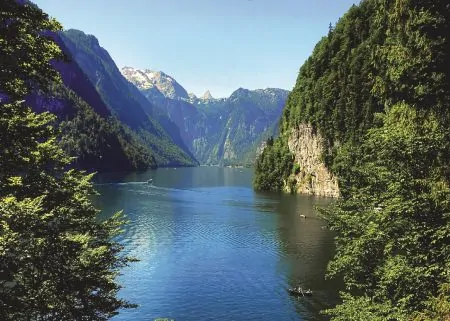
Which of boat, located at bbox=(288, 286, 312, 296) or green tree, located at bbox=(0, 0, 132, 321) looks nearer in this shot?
green tree, located at bbox=(0, 0, 132, 321)

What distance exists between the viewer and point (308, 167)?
174m

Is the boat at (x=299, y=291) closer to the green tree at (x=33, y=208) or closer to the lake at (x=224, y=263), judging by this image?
the lake at (x=224, y=263)

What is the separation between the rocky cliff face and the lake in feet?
132

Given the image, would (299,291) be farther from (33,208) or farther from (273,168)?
(273,168)

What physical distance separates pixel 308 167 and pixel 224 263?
111428mm

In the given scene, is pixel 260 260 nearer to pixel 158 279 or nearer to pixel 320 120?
pixel 158 279

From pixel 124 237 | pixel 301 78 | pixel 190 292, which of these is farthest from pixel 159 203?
pixel 301 78

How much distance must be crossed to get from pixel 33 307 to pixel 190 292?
35.3 meters

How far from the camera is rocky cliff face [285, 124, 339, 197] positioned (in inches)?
6412

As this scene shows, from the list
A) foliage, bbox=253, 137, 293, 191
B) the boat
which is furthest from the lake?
foliage, bbox=253, 137, 293, 191

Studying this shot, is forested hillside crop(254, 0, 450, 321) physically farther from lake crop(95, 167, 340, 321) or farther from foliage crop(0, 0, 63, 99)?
lake crop(95, 167, 340, 321)

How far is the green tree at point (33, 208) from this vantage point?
47.1 ft

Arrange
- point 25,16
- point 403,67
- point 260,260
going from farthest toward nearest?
point 260,260, point 403,67, point 25,16

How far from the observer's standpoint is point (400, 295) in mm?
24734
